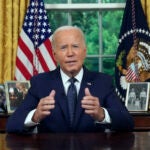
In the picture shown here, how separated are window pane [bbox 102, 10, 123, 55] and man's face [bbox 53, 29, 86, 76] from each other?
2.12 meters

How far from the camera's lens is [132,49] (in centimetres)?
435

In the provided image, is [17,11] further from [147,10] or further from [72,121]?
[72,121]

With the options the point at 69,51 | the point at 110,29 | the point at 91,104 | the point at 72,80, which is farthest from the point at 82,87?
the point at 110,29

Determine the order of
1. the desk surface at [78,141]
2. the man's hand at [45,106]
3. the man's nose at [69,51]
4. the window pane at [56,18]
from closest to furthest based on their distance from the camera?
the desk surface at [78,141], the man's hand at [45,106], the man's nose at [69,51], the window pane at [56,18]

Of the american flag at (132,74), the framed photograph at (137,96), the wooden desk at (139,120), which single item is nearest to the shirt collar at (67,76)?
the wooden desk at (139,120)

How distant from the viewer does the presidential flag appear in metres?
4.27

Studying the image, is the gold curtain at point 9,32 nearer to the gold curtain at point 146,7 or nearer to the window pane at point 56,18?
the window pane at point 56,18

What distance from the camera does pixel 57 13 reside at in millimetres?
4730

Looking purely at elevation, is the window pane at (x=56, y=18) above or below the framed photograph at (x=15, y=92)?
above

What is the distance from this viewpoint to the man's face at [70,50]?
2.56 m

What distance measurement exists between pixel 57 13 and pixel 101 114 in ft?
8.78

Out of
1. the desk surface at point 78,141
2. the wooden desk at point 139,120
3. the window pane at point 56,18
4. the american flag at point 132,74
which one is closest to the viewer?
the desk surface at point 78,141

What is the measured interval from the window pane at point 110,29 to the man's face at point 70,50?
212 centimetres

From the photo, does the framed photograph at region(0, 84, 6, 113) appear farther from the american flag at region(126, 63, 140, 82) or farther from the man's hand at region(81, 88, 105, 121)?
the man's hand at region(81, 88, 105, 121)
